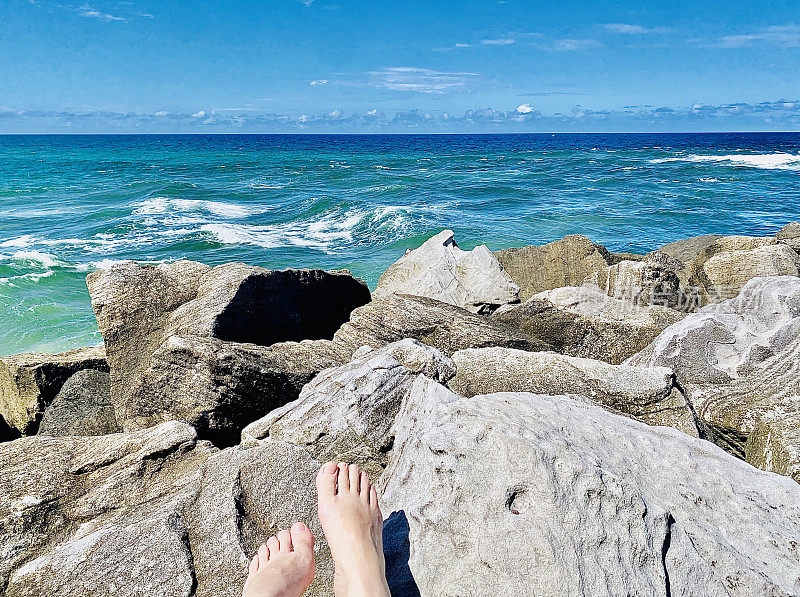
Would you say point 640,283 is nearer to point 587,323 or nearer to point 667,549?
point 587,323

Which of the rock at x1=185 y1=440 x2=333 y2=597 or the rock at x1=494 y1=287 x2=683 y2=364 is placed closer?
the rock at x1=185 y1=440 x2=333 y2=597

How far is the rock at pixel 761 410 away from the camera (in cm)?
370

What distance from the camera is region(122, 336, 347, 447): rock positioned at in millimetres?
3900

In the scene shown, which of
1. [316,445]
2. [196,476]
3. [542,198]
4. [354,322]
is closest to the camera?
[196,476]

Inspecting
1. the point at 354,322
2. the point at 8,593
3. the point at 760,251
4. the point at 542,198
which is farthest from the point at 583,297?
the point at 542,198

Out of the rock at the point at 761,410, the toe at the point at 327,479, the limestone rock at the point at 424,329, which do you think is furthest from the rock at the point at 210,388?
the rock at the point at 761,410

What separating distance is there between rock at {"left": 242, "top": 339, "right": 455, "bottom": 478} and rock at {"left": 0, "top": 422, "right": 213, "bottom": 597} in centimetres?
45

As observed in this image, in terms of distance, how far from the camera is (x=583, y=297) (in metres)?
6.16

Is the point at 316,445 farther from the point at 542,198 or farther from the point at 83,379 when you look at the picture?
the point at 542,198

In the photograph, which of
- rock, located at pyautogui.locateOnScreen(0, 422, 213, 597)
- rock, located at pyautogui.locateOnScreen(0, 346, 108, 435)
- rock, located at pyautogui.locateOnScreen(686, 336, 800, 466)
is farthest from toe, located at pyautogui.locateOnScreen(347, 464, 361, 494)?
rock, located at pyautogui.locateOnScreen(0, 346, 108, 435)

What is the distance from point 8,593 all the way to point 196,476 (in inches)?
34.1

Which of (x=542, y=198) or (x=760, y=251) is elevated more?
(x=760, y=251)

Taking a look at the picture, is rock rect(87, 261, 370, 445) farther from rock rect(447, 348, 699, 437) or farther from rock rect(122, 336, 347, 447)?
rock rect(447, 348, 699, 437)

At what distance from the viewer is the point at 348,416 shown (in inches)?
136
